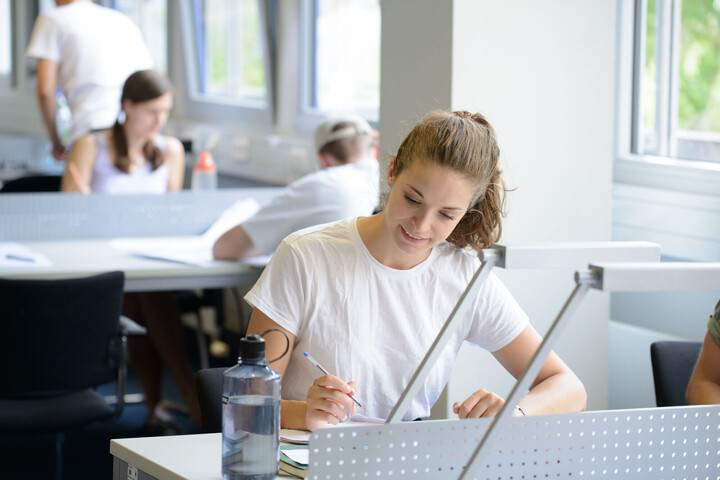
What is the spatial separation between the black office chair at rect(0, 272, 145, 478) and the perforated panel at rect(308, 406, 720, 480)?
1429 millimetres

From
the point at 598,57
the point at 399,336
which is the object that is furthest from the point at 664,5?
the point at 399,336

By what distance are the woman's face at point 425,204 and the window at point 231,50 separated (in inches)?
86.3

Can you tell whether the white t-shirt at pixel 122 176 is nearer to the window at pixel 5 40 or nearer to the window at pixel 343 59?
the window at pixel 5 40

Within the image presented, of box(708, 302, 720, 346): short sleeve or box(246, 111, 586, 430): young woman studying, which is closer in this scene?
box(246, 111, 586, 430): young woman studying

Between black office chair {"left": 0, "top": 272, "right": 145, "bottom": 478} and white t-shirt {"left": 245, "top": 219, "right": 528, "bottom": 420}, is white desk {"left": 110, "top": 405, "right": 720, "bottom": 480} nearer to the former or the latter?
white t-shirt {"left": 245, "top": 219, "right": 528, "bottom": 420}

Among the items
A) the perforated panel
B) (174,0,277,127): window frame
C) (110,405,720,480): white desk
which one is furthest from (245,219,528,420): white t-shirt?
(174,0,277,127): window frame

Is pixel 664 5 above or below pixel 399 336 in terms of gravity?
above

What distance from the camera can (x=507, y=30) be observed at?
2.42 m

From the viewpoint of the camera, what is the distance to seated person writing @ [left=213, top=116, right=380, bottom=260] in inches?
113

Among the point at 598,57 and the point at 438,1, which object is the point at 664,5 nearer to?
the point at 598,57

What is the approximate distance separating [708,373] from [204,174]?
223 centimetres

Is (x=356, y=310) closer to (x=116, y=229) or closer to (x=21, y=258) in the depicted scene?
(x=21, y=258)

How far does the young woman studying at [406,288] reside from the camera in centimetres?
167

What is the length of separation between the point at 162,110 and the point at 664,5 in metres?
1.65
